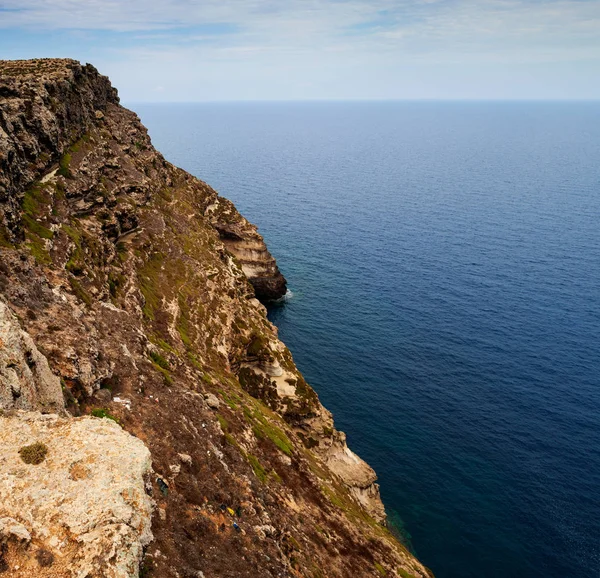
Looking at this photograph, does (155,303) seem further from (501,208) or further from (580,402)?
(501,208)

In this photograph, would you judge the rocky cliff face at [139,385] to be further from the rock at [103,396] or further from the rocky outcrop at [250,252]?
the rocky outcrop at [250,252]

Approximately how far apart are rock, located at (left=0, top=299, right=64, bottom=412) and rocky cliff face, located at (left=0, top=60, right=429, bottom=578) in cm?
10

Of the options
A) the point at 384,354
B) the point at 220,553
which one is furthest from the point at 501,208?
the point at 220,553

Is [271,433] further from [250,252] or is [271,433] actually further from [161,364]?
[250,252]

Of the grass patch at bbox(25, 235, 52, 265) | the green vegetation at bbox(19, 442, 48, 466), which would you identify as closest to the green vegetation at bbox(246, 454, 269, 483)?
the green vegetation at bbox(19, 442, 48, 466)

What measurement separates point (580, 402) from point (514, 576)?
39.4m

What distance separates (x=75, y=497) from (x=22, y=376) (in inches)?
286

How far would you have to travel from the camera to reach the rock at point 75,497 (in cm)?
1666

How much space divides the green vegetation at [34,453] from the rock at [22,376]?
2.60 m

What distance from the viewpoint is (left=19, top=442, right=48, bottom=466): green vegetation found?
19.2 metres

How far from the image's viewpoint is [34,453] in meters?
19.4

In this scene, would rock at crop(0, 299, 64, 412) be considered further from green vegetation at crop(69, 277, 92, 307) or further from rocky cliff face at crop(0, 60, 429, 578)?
green vegetation at crop(69, 277, 92, 307)

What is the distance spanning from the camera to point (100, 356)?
110ft

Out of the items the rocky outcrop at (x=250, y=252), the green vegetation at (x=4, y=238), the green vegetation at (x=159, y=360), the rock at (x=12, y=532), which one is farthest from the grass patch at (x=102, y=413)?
the rocky outcrop at (x=250, y=252)
